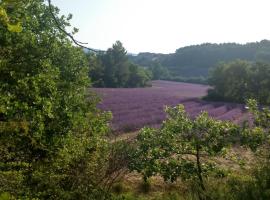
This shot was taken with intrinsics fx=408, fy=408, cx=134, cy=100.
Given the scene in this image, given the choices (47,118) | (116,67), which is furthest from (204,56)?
(47,118)

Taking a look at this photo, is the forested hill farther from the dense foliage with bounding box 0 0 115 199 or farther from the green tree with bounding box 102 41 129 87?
the dense foliage with bounding box 0 0 115 199

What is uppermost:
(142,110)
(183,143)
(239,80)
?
(183,143)

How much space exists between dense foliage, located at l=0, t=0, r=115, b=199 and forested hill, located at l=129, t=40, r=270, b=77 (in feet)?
215

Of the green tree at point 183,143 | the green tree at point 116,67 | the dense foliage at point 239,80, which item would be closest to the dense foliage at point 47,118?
the green tree at point 183,143

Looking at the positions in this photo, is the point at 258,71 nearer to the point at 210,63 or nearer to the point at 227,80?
the point at 227,80

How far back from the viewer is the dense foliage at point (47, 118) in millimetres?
6566

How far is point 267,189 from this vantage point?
5555 millimetres

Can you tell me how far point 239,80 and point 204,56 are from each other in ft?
175

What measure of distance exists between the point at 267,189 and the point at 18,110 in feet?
15.1

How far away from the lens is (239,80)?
109 feet

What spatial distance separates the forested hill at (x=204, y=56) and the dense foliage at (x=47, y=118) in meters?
65.5

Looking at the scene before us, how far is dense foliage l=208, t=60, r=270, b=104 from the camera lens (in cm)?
3195

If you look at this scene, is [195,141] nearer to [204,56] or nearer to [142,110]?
[142,110]

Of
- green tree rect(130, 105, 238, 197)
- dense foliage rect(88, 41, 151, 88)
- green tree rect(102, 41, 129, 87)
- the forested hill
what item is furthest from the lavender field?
the forested hill
